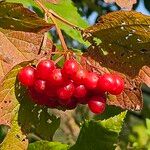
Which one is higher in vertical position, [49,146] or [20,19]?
[20,19]

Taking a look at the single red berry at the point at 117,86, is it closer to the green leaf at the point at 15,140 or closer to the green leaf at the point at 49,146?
the green leaf at the point at 49,146

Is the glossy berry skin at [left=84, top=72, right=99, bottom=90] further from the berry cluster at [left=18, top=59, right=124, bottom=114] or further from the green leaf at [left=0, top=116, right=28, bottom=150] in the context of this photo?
the green leaf at [left=0, top=116, right=28, bottom=150]

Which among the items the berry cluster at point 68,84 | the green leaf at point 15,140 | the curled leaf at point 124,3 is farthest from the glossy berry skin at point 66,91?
the curled leaf at point 124,3

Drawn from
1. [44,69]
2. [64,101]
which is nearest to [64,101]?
[64,101]

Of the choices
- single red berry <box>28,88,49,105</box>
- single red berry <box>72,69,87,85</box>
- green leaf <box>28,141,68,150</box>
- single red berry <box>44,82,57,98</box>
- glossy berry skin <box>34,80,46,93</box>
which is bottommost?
green leaf <box>28,141,68,150</box>

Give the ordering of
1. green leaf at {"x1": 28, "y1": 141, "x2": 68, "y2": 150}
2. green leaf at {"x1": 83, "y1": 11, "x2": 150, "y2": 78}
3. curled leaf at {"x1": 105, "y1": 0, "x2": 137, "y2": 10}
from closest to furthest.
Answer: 1. green leaf at {"x1": 28, "y1": 141, "x2": 68, "y2": 150}
2. green leaf at {"x1": 83, "y1": 11, "x2": 150, "y2": 78}
3. curled leaf at {"x1": 105, "y1": 0, "x2": 137, "y2": 10}

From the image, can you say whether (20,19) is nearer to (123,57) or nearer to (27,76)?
(27,76)

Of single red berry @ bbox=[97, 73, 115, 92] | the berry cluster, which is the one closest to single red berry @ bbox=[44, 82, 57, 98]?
the berry cluster

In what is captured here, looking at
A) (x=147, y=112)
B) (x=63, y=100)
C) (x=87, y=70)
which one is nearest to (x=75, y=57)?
(x=87, y=70)
